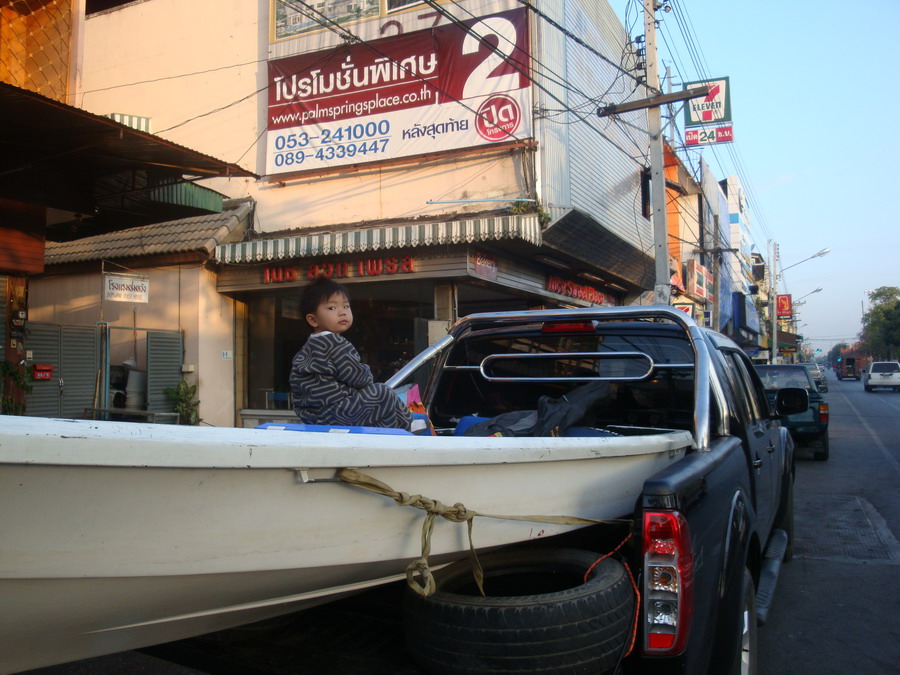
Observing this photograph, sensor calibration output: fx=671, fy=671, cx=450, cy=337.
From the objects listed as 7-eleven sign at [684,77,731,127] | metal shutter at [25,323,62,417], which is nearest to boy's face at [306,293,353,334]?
metal shutter at [25,323,62,417]

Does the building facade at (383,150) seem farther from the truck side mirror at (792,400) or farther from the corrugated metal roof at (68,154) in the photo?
the truck side mirror at (792,400)

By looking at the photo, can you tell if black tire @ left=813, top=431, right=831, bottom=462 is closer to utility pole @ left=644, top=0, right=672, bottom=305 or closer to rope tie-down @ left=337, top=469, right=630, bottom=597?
utility pole @ left=644, top=0, right=672, bottom=305

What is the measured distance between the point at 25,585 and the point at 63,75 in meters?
11.0

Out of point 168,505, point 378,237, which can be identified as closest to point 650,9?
point 378,237

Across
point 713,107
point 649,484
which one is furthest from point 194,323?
point 713,107

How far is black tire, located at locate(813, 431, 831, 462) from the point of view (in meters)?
10.8

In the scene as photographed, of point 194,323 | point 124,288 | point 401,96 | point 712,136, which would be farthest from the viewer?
point 712,136

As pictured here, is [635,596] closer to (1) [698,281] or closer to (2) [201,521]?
(2) [201,521]

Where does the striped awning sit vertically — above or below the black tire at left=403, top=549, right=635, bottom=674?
above

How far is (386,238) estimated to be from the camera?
11555 mm

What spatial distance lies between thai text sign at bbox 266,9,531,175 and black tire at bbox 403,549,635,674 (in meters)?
10.9

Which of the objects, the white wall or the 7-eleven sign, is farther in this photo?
the 7-eleven sign

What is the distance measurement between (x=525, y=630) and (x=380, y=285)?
11.4 meters

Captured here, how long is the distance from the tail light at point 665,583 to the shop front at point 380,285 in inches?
365
